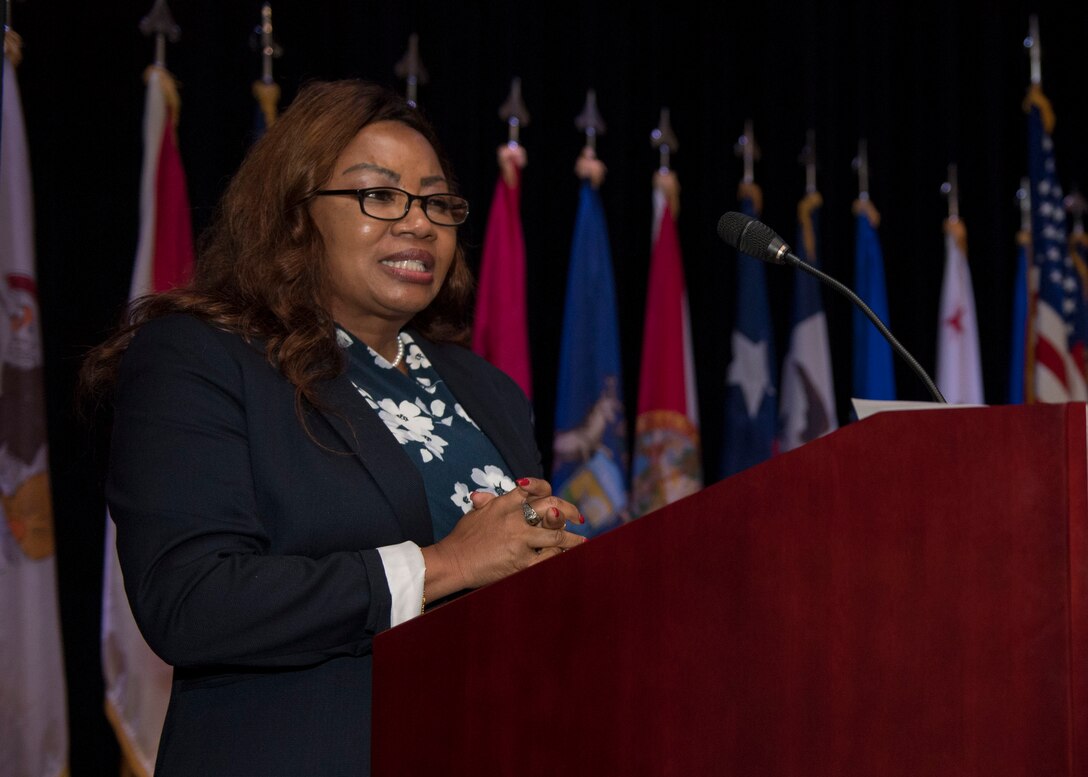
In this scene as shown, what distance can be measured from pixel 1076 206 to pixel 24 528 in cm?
449

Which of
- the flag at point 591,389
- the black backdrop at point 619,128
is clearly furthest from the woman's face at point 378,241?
the flag at point 591,389

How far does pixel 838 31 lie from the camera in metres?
4.72

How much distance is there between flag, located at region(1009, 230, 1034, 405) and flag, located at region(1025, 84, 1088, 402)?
194 mm

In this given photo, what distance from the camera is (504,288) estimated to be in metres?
3.59

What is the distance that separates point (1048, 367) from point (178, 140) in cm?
339

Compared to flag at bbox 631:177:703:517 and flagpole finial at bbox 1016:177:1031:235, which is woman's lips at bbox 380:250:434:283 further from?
flagpole finial at bbox 1016:177:1031:235

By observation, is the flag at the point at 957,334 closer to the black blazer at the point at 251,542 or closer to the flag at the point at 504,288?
the flag at the point at 504,288

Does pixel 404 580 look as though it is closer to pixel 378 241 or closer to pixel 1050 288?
pixel 378 241

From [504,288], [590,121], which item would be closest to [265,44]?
[504,288]

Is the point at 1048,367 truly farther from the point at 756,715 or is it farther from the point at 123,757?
the point at 756,715

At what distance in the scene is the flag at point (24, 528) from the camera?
2.59 meters

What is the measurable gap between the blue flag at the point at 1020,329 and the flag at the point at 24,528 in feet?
Result: 12.9

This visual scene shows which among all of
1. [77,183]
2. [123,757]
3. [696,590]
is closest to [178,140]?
[77,183]

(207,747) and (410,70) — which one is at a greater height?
(410,70)
